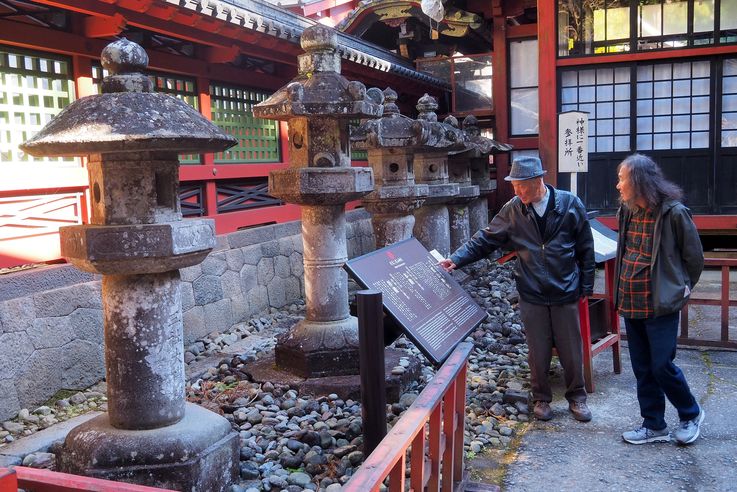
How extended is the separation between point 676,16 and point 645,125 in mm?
1807

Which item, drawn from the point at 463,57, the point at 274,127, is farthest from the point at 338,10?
the point at 274,127

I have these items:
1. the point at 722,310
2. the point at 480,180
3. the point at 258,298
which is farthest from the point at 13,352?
the point at 480,180

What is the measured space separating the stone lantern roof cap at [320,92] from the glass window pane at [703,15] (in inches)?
317

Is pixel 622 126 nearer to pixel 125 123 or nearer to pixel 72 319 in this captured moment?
pixel 72 319

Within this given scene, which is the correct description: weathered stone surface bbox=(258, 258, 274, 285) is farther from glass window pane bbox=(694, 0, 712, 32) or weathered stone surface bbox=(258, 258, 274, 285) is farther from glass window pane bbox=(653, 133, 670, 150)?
glass window pane bbox=(694, 0, 712, 32)

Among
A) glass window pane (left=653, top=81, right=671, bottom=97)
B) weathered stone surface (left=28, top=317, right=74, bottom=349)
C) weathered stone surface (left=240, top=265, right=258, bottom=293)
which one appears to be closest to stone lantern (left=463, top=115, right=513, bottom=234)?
glass window pane (left=653, top=81, right=671, bottom=97)

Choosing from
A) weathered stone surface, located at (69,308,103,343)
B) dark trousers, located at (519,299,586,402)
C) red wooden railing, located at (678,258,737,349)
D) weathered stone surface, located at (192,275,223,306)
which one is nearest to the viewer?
dark trousers, located at (519,299,586,402)

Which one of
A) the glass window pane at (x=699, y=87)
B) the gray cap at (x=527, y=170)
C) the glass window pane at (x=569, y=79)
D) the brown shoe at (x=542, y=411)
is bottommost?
the brown shoe at (x=542, y=411)

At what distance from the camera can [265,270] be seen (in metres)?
8.53

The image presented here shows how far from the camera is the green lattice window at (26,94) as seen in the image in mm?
5566

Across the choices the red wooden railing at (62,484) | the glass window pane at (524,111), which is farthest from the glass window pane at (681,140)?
the red wooden railing at (62,484)

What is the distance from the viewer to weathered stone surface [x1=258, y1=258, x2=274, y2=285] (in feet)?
27.6

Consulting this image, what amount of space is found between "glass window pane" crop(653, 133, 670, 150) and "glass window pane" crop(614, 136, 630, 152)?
0.43 metres

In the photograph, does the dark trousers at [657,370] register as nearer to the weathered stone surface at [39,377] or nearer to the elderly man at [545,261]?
the elderly man at [545,261]
